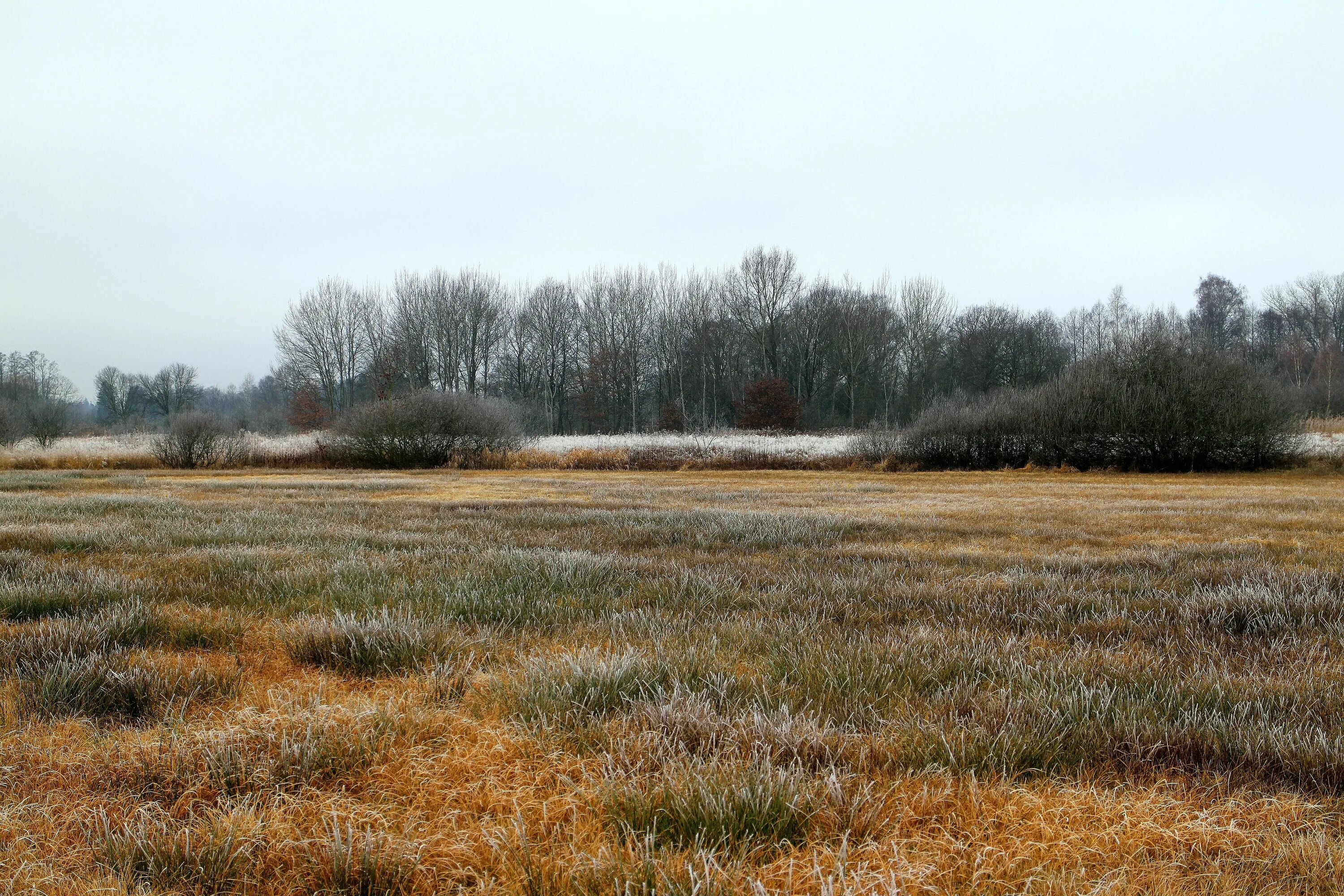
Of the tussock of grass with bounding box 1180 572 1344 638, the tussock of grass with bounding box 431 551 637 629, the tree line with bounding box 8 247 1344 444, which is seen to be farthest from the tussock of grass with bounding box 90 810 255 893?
the tree line with bounding box 8 247 1344 444

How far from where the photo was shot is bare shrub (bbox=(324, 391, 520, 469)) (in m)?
26.6

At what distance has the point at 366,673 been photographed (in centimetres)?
249

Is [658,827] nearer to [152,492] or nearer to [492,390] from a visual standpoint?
[152,492]

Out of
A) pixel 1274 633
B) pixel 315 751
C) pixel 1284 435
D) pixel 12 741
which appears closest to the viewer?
pixel 315 751

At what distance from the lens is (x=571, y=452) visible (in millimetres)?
27672

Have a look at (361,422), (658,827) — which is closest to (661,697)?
(658,827)

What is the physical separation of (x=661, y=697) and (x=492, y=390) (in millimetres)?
57521

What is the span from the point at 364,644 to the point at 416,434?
83.9ft

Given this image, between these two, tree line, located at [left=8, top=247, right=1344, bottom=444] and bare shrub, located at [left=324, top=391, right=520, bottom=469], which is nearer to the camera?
bare shrub, located at [left=324, top=391, right=520, bottom=469]

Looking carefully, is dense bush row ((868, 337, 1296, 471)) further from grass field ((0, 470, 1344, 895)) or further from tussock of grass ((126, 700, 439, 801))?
tussock of grass ((126, 700, 439, 801))

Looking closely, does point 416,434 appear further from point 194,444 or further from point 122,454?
point 122,454

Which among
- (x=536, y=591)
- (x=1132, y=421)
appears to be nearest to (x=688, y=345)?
(x=1132, y=421)

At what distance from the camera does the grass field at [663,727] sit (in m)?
1.34

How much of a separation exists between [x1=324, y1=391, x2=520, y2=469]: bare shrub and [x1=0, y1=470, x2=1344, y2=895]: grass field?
22.8m
